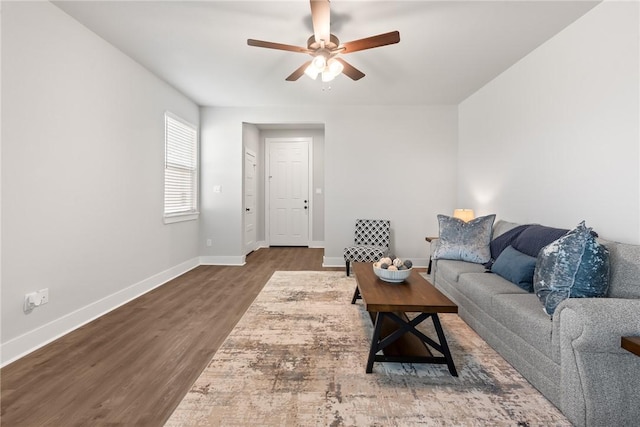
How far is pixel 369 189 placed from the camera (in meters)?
5.16

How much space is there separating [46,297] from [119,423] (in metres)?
1.49

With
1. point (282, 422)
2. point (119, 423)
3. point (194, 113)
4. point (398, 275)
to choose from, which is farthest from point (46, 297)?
point (194, 113)

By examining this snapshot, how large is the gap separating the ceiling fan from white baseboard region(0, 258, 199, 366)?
2.81 metres

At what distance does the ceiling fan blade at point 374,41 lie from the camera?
229 cm

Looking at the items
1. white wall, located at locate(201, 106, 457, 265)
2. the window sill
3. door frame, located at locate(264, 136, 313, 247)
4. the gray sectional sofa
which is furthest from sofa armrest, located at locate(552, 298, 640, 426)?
door frame, located at locate(264, 136, 313, 247)

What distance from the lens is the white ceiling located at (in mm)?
2449

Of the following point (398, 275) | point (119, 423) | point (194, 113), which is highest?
point (194, 113)

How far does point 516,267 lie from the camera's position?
2422 mm

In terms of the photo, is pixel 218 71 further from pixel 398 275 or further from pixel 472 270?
pixel 472 270

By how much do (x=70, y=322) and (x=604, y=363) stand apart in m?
3.72

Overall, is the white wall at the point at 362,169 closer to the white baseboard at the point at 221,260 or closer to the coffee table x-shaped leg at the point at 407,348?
the white baseboard at the point at 221,260

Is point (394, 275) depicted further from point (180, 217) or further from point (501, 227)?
point (180, 217)

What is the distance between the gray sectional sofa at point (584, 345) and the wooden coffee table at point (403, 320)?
17.0 inches

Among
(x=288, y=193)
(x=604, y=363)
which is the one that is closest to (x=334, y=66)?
(x=604, y=363)
